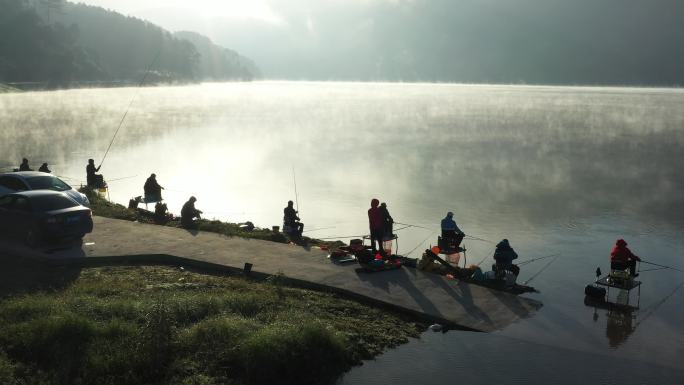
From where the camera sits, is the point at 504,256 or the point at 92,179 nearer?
the point at 504,256

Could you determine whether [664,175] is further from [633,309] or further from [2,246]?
[2,246]

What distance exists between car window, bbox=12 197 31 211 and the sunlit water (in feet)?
34.2

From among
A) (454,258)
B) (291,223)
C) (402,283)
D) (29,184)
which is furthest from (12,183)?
(454,258)

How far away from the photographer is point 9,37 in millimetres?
190000

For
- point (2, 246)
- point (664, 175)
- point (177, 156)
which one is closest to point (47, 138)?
point (177, 156)

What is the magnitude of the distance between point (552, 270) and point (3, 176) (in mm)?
17883

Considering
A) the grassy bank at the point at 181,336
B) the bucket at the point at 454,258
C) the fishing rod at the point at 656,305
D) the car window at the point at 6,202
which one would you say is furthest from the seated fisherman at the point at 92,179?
the fishing rod at the point at 656,305

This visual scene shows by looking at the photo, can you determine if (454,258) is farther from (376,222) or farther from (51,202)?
(51,202)

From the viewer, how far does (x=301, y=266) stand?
14.8m

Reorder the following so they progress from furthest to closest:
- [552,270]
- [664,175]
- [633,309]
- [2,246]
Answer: [664,175] → [552,270] → [2,246] → [633,309]

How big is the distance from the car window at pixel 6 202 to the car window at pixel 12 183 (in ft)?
8.15

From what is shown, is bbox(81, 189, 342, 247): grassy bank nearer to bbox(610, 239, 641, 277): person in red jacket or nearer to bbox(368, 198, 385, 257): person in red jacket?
bbox(368, 198, 385, 257): person in red jacket

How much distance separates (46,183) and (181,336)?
11.4 meters

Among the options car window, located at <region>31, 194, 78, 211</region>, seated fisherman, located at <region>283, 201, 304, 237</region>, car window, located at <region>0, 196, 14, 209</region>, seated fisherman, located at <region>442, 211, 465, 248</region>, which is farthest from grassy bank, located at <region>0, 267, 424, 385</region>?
seated fisherman, located at <region>283, 201, 304, 237</region>
